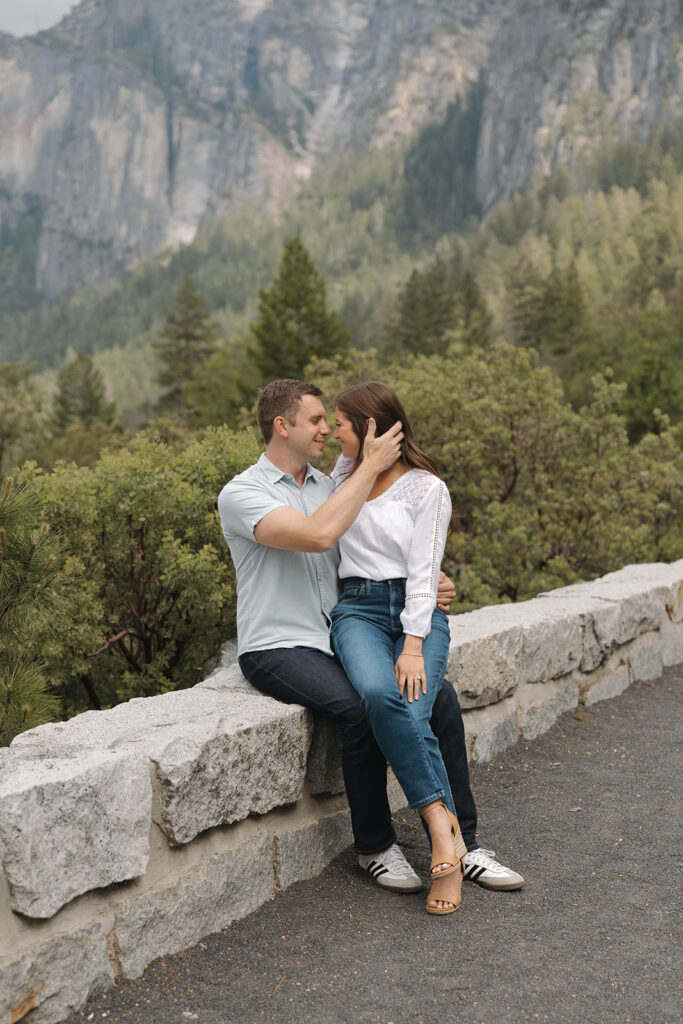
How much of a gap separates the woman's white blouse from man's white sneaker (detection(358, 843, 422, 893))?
88 centimetres

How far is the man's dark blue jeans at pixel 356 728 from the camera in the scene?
3541 millimetres

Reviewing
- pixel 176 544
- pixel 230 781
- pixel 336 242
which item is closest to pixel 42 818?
pixel 230 781

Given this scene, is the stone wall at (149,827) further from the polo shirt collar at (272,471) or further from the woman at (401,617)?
the polo shirt collar at (272,471)

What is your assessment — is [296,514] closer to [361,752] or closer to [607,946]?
[361,752]

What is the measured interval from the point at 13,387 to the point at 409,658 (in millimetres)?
31793

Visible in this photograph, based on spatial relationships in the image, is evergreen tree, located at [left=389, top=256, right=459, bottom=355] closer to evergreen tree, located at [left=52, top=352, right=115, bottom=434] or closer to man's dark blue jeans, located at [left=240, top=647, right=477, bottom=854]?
evergreen tree, located at [left=52, top=352, right=115, bottom=434]

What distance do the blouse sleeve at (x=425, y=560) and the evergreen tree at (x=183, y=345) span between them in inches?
1762

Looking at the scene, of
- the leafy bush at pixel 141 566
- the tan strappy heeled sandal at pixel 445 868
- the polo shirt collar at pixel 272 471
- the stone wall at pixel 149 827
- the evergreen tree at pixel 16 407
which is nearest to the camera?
the stone wall at pixel 149 827

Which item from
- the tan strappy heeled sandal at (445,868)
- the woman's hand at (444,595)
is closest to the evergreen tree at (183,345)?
the woman's hand at (444,595)

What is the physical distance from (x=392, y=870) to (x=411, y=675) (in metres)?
0.71

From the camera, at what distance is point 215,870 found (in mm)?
3211

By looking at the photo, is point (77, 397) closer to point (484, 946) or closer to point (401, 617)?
point (401, 617)

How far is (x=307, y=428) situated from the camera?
3848 mm

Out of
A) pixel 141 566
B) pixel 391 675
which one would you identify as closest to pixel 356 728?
pixel 391 675
